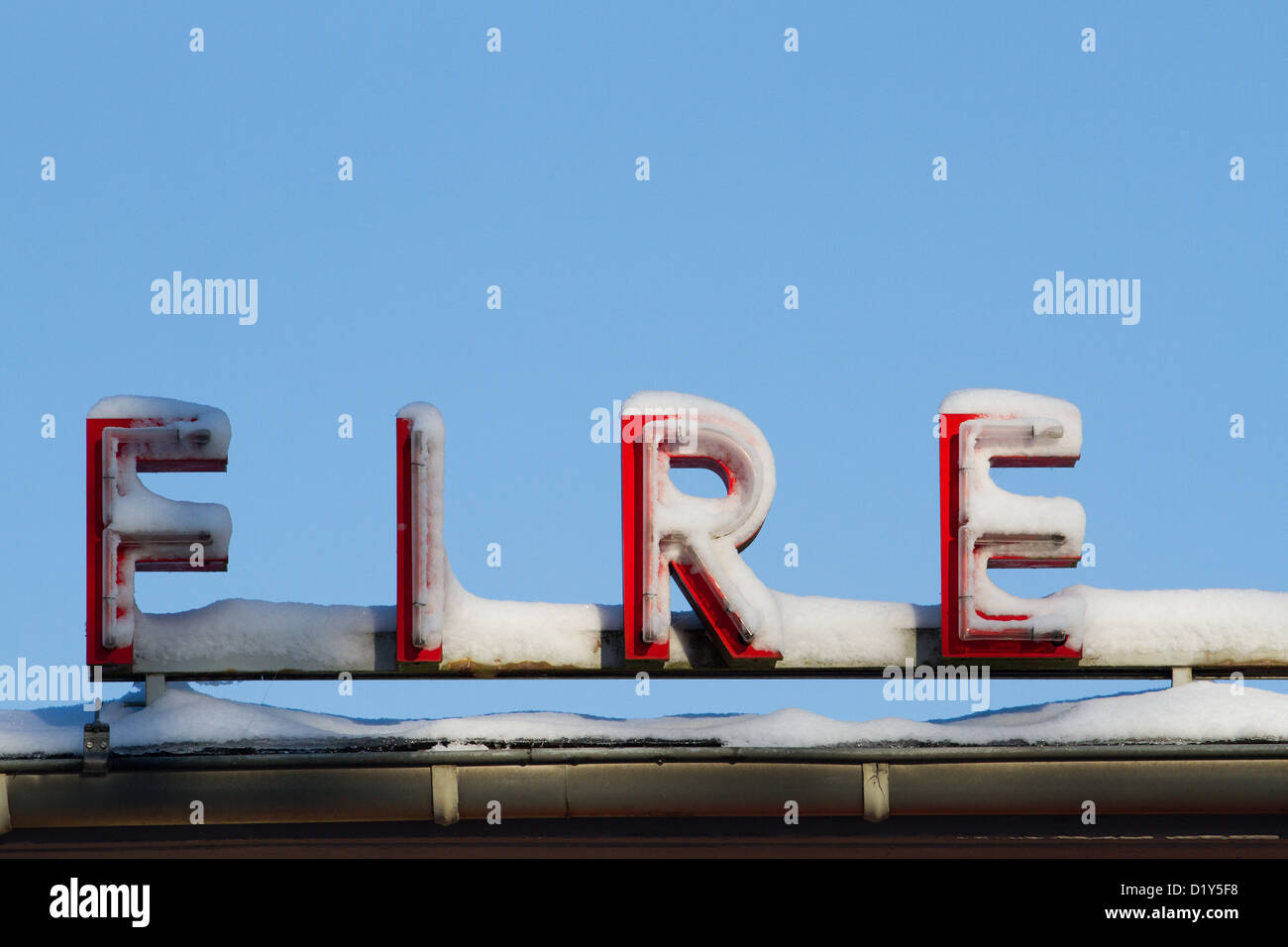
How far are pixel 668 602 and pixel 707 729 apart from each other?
1383 millimetres

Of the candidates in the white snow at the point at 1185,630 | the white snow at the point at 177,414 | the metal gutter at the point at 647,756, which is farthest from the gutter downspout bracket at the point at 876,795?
the white snow at the point at 177,414

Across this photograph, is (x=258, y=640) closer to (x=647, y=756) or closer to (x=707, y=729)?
(x=647, y=756)

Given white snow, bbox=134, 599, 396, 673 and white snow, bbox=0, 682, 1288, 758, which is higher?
white snow, bbox=134, 599, 396, 673

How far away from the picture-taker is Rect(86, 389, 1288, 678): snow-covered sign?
50.9 ft

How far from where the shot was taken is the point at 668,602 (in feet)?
51.2

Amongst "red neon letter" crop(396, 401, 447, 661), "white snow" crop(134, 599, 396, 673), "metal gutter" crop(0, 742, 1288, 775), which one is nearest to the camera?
"metal gutter" crop(0, 742, 1288, 775)

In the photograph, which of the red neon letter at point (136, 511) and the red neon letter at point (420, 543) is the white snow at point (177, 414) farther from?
the red neon letter at point (420, 543)

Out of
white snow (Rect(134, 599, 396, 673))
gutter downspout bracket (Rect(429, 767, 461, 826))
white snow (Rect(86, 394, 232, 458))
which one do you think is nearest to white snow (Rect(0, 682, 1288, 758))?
gutter downspout bracket (Rect(429, 767, 461, 826))

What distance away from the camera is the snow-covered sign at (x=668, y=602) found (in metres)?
15.5

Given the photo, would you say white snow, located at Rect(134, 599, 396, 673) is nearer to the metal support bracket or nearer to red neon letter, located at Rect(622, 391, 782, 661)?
the metal support bracket

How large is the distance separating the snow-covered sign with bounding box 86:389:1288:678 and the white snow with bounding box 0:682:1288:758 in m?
0.83
